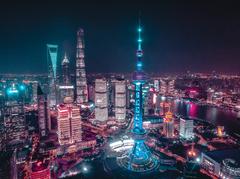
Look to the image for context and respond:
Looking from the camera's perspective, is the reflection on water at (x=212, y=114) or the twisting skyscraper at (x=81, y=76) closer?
the reflection on water at (x=212, y=114)

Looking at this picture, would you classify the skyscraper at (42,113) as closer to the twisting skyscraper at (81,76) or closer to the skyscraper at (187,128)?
the twisting skyscraper at (81,76)

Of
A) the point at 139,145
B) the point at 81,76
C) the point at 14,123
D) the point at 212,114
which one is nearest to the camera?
the point at 139,145


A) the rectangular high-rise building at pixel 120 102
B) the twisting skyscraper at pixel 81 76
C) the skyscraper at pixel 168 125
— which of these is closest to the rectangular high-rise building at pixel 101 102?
the rectangular high-rise building at pixel 120 102

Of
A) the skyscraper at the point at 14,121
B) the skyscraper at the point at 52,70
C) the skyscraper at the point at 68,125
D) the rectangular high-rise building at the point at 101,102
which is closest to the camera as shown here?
the skyscraper at the point at 68,125

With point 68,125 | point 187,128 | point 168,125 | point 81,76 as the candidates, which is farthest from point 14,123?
point 187,128

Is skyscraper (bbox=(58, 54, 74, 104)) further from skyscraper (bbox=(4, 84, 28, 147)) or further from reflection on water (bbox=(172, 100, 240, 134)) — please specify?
reflection on water (bbox=(172, 100, 240, 134))

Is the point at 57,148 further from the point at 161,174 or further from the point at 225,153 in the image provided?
the point at 225,153

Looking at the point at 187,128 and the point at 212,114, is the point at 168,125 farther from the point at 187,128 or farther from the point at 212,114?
the point at 212,114
